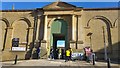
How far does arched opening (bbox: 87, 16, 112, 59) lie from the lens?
3016cm

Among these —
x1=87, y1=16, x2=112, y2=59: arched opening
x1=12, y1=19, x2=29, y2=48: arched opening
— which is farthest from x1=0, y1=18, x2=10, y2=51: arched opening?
x1=87, y1=16, x2=112, y2=59: arched opening

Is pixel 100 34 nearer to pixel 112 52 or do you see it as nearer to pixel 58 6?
pixel 112 52

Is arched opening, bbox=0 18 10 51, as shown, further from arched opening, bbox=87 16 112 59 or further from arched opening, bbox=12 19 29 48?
arched opening, bbox=87 16 112 59

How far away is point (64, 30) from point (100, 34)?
5132 mm

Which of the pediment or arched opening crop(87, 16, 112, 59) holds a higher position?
the pediment

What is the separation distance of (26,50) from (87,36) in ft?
29.2

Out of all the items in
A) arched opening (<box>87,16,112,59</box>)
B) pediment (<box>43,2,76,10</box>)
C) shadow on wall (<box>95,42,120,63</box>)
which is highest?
pediment (<box>43,2,76,10</box>)

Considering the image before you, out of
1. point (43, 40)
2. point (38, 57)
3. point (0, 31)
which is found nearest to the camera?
point (38, 57)

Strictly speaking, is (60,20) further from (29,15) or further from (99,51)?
(99,51)

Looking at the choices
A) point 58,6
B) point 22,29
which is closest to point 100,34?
point 58,6

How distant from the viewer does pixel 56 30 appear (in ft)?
103

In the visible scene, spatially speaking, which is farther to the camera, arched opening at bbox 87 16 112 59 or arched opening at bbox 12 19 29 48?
arched opening at bbox 12 19 29 48

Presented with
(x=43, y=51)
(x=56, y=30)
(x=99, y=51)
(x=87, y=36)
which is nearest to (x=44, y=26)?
(x=56, y=30)

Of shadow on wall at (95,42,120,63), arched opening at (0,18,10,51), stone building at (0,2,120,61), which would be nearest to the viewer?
shadow on wall at (95,42,120,63)
